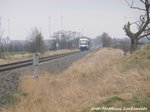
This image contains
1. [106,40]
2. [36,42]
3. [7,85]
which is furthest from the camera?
[106,40]

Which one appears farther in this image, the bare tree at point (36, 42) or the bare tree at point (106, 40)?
the bare tree at point (106, 40)

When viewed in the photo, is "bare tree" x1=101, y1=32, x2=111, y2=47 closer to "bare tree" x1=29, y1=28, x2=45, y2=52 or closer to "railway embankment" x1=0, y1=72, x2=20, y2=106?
"bare tree" x1=29, y1=28, x2=45, y2=52

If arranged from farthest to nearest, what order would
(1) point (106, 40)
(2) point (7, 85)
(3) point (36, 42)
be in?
(1) point (106, 40) → (3) point (36, 42) → (2) point (7, 85)

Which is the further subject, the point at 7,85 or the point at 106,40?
the point at 106,40

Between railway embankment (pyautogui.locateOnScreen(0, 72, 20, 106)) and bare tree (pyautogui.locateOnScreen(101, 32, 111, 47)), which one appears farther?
bare tree (pyautogui.locateOnScreen(101, 32, 111, 47))

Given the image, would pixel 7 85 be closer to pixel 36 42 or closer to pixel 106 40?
pixel 36 42

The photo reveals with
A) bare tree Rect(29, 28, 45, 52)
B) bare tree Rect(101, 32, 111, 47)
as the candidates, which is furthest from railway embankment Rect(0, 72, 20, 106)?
bare tree Rect(101, 32, 111, 47)

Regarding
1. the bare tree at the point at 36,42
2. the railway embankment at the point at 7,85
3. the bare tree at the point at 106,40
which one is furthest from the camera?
the bare tree at the point at 106,40

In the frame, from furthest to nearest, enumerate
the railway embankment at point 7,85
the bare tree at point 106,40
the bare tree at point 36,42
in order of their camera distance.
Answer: the bare tree at point 106,40 < the bare tree at point 36,42 < the railway embankment at point 7,85

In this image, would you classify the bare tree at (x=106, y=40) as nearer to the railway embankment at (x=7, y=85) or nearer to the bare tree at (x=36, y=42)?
the bare tree at (x=36, y=42)

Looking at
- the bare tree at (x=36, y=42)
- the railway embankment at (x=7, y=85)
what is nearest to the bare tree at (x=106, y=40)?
the bare tree at (x=36, y=42)

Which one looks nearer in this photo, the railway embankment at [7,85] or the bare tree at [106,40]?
the railway embankment at [7,85]

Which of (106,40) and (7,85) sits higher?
(106,40)

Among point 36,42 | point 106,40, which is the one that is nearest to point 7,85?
point 36,42
